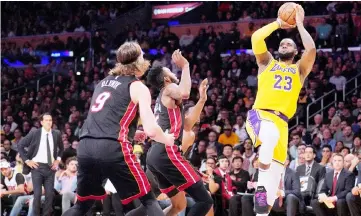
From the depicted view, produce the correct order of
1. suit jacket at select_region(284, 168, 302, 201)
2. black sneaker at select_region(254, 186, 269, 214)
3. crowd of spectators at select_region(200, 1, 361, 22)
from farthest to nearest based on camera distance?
crowd of spectators at select_region(200, 1, 361, 22), suit jacket at select_region(284, 168, 302, 201), black sneaker at select_region(254, 186, 269, 214)

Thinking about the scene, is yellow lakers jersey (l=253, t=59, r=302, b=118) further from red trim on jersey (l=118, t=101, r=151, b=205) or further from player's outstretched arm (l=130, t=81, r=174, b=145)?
red trim on jersey (l=118, t=101, r=151, b=205)

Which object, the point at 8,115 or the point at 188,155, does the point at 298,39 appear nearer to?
the point at 188,155

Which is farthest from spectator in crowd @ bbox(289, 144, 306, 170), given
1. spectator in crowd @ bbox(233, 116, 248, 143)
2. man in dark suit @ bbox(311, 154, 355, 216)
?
spectator in crowd @ bbox(233, 116, 248, 143)

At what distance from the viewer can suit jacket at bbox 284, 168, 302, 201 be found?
12.3 metres

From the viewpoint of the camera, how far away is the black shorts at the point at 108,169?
21.3ft

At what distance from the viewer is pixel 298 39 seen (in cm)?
1973

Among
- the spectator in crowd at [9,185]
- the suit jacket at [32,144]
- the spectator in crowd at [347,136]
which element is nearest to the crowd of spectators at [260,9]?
the spectator in crowd at [347,136]

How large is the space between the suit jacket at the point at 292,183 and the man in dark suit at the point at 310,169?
10.8 inches

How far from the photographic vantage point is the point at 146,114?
6.34m

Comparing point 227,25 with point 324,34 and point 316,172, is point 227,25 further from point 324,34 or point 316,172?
point 316,172

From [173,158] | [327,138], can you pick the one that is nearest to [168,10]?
[327,138]

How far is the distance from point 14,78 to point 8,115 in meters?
3.70

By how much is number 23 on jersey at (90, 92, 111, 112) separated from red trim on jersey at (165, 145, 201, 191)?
179 centimetres

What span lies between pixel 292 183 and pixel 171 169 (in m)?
4.72
